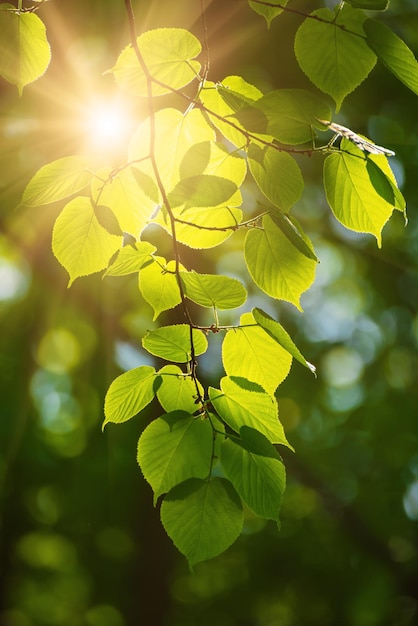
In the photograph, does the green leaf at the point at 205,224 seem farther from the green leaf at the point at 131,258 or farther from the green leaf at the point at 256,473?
the green leaf at the point at 256,473

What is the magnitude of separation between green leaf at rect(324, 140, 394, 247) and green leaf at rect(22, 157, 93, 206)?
412mm

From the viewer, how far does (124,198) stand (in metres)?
1.03

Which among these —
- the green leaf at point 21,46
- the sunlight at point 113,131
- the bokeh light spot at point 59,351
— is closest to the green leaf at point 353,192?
the sunlight at point 113,131

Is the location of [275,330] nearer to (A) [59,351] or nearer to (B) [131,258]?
(B) [131,258]

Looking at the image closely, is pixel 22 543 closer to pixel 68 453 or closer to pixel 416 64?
pixel 68 453

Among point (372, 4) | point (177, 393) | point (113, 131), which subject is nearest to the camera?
point (372, 4)

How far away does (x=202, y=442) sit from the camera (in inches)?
33.6

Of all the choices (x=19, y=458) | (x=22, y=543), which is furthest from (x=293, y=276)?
(x=22, y=543)

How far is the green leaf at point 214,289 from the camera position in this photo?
0.93 meters

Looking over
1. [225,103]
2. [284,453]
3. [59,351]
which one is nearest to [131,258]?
[225,103]

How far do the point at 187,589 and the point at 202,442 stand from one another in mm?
10771

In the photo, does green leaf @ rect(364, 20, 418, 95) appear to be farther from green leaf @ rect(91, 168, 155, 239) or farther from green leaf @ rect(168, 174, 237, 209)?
green leaf @ rect(91, 168, 155, 239)

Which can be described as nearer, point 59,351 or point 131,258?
point 131,258

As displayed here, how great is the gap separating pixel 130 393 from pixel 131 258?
228 millimetres
